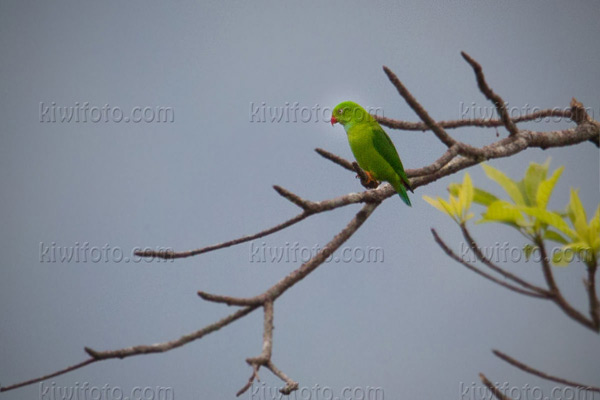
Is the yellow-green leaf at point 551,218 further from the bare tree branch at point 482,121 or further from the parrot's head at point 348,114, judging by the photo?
the parrot's head at point 348,114

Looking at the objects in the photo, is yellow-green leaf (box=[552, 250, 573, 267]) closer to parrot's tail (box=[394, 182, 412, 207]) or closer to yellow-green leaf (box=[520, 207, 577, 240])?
yellow-green leaf (box=[520, 207, 577, 240])

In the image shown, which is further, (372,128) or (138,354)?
(372,128)

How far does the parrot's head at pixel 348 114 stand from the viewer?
322 cm

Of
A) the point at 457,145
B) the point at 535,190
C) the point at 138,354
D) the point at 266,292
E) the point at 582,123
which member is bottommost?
the point at 138,354

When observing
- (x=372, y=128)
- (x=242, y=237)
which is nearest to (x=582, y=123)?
(x=372, y=128)

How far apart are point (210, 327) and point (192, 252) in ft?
0.79

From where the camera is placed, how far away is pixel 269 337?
139 centimetres

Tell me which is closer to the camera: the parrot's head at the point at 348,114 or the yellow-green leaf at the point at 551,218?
the yellow-green leaf at the point at 551,218

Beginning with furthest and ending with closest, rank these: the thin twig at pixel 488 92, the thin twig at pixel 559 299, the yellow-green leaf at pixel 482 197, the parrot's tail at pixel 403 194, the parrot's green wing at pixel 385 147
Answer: the parrot's green wing at pixel 385 147 < the parrot's tail at pixel 403 194 < the thin twig at pixel 488 92 < the yellow-green leaf at pixel 482 197 < the thin twig at pixel 559 299

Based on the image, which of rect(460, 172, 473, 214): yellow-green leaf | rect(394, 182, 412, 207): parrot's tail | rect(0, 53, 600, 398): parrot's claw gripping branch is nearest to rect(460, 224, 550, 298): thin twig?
rect(0, 53, 600, 398): parrot's claw gripping branch

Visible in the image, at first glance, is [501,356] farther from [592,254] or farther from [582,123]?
[582,123]

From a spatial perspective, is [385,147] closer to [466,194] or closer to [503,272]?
[466,194]

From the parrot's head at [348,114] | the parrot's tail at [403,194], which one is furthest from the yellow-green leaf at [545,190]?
the parrot's head at [348,114]

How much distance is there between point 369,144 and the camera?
10.1 feet
